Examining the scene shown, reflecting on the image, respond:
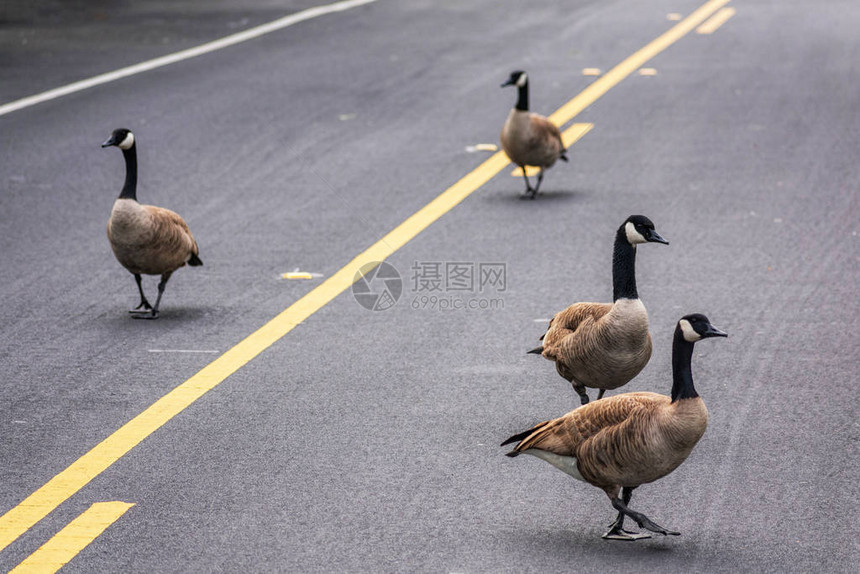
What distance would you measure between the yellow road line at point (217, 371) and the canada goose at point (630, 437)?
84.4 inches

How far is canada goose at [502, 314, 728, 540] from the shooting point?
501 cm

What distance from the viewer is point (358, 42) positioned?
60.0 ft

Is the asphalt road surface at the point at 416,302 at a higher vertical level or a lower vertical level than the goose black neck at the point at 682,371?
lower

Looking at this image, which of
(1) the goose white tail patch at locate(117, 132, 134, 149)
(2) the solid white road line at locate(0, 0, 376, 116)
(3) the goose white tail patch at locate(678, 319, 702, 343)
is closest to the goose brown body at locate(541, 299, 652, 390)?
(3) the goose white tail patch at locate(678, 319, 702, 343)

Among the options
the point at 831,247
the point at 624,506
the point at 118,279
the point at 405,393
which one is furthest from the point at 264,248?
the point at 624,506

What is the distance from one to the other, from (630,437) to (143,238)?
4120 mm

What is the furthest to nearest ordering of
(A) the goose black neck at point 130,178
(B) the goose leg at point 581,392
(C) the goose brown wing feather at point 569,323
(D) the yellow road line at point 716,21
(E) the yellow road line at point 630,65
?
1. (D) the yellow road line at point 716,21
2. (E) the yellow road line at point 630,65
3. (A) the goose black neck at point 130,178
4. (B) the goose leg at point 581,392
5. (C) the goose brown wing feather at point 569,323

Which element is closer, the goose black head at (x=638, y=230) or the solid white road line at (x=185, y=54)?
the goose black head at (x=638, y=230)

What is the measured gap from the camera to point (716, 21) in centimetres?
2002

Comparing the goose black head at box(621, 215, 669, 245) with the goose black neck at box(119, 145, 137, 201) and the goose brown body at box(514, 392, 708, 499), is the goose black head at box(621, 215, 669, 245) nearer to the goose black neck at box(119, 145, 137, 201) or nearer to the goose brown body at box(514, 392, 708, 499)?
the goose brown body at box(514, 392, 708, 499)

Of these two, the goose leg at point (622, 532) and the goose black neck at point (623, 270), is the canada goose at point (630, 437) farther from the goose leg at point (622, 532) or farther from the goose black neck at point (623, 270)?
the goose black neck at point (623, 270)

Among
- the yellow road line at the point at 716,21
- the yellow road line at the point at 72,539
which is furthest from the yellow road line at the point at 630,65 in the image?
the yellow road line at the point at 72,539

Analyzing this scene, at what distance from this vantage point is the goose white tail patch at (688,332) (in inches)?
204

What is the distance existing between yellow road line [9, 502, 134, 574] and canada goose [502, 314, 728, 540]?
1.83 meters
